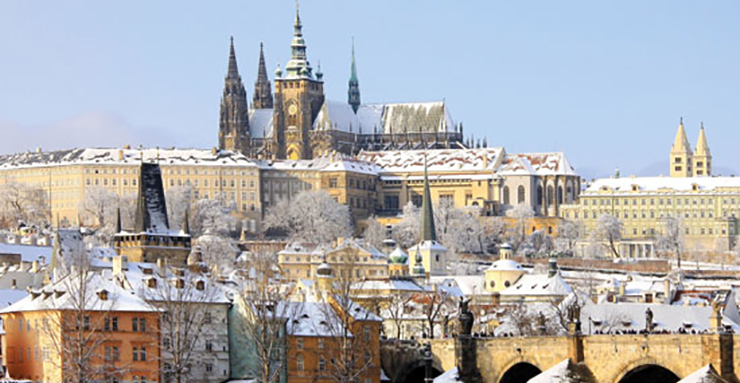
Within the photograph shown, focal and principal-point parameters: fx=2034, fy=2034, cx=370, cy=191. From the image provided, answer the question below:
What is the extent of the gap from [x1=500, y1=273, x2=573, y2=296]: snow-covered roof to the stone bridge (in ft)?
155

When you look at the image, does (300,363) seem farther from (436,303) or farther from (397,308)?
(436,303)

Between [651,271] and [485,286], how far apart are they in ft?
106

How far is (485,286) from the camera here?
152750mm

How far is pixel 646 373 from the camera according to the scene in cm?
7769

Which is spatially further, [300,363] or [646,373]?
[300,363]

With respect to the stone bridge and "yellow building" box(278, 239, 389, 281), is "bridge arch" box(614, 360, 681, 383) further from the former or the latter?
"yellow building" box(278, 239, 389, 281)

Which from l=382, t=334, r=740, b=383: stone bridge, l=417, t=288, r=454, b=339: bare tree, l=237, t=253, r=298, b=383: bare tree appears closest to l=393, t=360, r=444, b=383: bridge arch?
l=382, t=334, r=740, b=383: stone bridge

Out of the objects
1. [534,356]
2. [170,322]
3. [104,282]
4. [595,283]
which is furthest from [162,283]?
[595,283]

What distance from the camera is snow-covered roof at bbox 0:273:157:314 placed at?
271ft

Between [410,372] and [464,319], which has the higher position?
[464,319]

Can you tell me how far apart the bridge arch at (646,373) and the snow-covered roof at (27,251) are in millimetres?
64992

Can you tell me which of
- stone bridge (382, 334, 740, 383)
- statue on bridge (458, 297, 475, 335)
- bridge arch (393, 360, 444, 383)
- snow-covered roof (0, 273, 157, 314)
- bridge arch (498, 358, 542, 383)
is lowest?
bridge arch (393, 360, 444, 383)

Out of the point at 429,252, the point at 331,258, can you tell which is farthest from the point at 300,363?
the point at 429,252

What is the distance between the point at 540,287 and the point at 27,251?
35277mm
